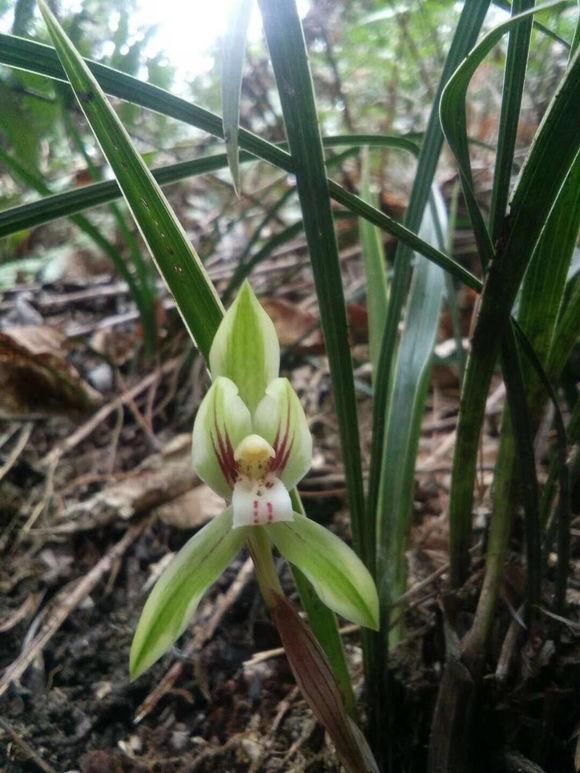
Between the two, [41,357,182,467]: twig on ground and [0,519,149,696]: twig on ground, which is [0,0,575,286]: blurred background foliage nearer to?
[41,357,182,467]: twig on ground

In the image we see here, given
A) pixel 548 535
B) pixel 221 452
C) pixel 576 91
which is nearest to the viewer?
pixel 576 91

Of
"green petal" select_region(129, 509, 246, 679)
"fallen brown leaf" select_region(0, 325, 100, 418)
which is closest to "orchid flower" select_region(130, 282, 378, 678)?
"green petal" select_region(129, 509, 246, 679)

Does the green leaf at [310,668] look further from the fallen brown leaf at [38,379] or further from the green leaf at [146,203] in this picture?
the fallen brown leaf at [38,379]

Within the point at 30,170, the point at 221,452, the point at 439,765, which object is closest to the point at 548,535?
the point at 439,765

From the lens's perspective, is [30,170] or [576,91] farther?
[30,170]

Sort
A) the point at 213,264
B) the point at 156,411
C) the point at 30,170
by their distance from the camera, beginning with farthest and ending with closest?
the point at 213,264 < the point at 156,411 < the point at 30,170

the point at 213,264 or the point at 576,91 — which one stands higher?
the point at 213,264

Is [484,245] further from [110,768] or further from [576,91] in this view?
[110,768]
